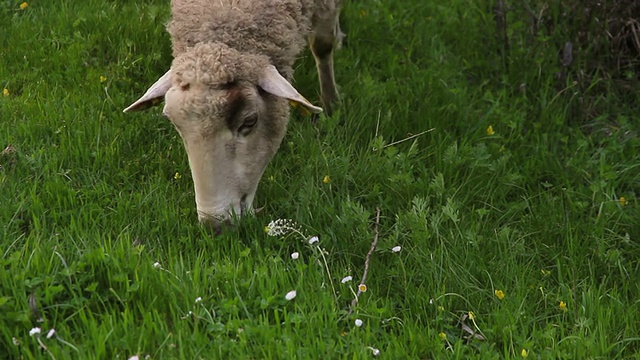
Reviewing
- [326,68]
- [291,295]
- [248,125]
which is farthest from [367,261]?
[326,68]

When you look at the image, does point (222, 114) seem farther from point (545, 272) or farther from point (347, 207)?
point (545, 272)

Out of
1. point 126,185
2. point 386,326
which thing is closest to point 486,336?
point 386,326

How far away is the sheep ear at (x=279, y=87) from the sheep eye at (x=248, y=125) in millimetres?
150

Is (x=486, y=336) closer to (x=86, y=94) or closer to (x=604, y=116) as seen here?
(x=604, y=116)

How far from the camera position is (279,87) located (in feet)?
12.6

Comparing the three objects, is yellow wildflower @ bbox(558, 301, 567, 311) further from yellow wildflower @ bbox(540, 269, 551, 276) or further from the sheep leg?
the sheep leg

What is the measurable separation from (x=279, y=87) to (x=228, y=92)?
0.26 meters

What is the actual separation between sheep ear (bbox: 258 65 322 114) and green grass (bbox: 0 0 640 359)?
24.3 inches

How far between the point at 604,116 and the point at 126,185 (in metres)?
3.19

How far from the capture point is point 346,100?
5.35 metres

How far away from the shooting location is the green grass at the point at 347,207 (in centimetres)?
321

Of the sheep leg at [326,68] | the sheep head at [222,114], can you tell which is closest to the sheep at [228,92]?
the sheep head at [222,114]

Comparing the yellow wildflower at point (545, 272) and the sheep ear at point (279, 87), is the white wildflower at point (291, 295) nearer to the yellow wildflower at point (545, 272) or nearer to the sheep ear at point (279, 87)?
the sheep ear at point (279, 87)

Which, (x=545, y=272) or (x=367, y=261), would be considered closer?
(x=367, y=261)
